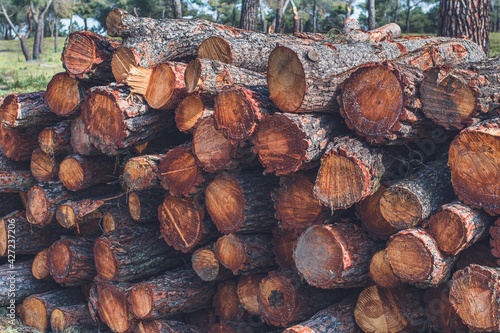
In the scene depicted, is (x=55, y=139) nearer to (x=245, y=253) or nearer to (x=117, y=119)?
(x=117, y=119)

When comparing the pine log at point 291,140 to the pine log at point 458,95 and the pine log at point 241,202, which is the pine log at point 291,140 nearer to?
the pine log at point 241,202

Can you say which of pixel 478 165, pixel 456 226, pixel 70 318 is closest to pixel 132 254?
pixel 70 318

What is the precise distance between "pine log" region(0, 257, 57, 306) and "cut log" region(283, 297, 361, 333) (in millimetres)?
3230

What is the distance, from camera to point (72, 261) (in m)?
4.32

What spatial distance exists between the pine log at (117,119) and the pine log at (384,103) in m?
1.79

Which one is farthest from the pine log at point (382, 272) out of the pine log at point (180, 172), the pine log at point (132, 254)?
the pine log at point (132, 254)

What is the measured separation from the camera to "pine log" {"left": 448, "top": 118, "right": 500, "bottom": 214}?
2.51 meters

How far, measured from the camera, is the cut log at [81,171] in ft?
14.0

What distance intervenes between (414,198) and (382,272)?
0.57 meters

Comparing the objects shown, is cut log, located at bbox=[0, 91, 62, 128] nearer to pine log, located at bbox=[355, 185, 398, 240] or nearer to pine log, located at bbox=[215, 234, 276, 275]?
pine log, located at bbox=[215, 234, 276, 275]

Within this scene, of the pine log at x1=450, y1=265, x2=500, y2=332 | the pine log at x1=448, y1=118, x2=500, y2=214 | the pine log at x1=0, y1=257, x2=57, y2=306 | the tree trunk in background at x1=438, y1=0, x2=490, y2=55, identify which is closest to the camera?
the pine log at x1=450, y1=265, x2=500, y2=332

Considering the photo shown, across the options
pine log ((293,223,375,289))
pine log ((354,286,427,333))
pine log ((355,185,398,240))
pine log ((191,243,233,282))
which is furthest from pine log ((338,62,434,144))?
pine log ((191,243,233,282))

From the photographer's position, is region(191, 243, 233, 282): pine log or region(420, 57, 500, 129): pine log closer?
region(420, 57, 500, 129): pine log

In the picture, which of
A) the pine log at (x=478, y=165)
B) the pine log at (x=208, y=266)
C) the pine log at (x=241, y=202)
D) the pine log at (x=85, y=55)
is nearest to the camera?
the pine log at (x=478, y=165)
